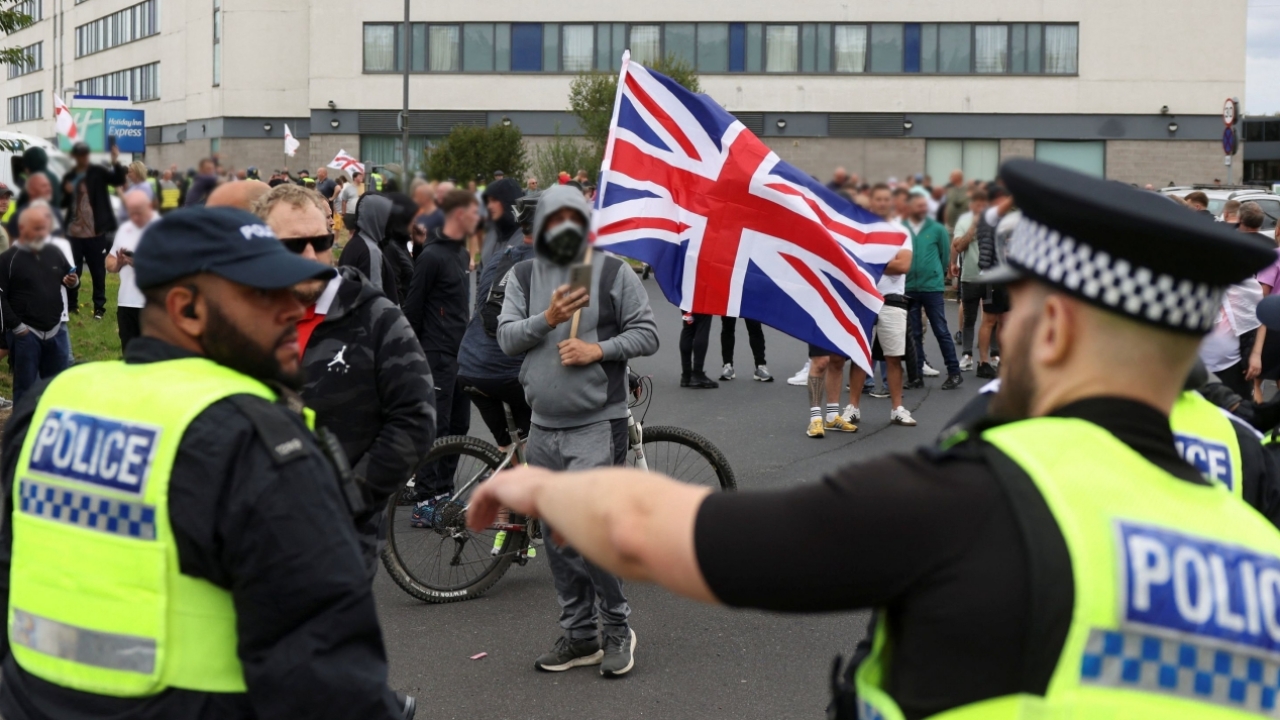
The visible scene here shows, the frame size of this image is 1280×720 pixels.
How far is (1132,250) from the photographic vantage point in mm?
1543

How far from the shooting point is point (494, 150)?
2.50m

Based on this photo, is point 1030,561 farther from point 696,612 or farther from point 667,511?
point 696,612

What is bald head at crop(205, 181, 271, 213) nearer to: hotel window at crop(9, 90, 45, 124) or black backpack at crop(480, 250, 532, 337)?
hotel window at crop(9, 90, 45, 124)

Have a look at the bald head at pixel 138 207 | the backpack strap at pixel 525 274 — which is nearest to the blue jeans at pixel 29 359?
the backpack strap at pixel 525 274

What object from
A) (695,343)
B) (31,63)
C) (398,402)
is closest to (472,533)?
(398,402)

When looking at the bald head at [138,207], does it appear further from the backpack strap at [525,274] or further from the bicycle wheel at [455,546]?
the bicycle wheel at [455,546]

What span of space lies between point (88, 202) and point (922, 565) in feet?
4.15

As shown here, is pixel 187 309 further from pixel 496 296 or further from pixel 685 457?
pixel 685 457

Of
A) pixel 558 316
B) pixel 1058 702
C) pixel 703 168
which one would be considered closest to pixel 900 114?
pixel 1058 702

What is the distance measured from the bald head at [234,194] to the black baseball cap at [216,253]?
0.08 feet

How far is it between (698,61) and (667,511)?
84.3 inches

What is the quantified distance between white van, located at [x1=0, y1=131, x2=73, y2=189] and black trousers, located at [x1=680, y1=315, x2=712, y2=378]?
36.8ft

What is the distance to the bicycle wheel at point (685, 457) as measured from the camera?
668 centimetres

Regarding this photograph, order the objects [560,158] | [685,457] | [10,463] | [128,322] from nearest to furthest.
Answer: [10,463]
[128,322]
[560,158]
[685,457]
